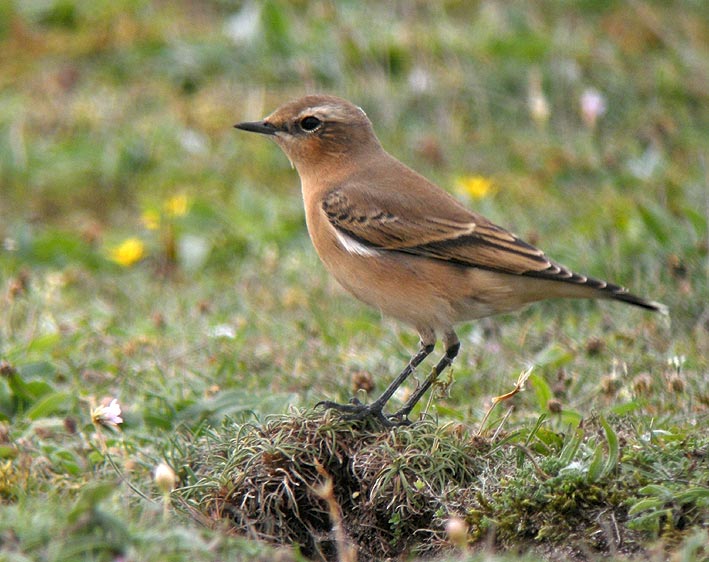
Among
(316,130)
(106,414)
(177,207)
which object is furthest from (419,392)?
(177,207)

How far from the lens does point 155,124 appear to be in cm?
1052

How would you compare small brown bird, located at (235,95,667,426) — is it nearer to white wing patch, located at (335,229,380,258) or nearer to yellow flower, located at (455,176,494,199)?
white wing patch, located at (335,229,380,258)

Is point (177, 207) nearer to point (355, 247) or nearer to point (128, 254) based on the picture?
point (128, 254)

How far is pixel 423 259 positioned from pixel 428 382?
2.66ft

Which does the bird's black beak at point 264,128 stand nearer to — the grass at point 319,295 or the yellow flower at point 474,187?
the grass at point 319,295

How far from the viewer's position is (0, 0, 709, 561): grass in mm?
4750

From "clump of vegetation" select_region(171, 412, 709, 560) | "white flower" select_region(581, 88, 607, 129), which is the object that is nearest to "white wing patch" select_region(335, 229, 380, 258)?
"clump of vegetation" select_region(171, 412, 709, 560)

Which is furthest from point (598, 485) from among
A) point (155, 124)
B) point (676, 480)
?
point (155, 124)

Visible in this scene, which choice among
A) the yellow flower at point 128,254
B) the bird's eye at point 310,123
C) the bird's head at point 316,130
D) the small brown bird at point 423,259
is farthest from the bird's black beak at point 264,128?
the yellow flower at point 128,254

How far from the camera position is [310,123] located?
689cm

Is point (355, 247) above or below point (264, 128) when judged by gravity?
below

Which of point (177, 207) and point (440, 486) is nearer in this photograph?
point (440, 486)

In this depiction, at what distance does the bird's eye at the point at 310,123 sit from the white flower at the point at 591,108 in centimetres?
358

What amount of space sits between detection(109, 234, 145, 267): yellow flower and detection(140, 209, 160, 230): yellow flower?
206 mm
